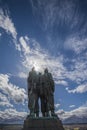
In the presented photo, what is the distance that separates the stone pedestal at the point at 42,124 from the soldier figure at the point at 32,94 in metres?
1.03

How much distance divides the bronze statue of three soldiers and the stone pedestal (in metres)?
0.92

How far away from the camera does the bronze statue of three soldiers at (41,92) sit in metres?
19.5

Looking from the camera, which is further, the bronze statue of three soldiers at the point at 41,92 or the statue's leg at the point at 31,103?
the bronze statue of three soldiers at the point at 41,92

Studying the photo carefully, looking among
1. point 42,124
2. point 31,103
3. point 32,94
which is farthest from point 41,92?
point 42,124

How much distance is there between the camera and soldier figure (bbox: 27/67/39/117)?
19.3 m

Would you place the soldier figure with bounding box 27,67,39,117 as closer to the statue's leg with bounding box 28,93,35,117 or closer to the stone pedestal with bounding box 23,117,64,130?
the statue's leg with bounding box 28,93,35,117

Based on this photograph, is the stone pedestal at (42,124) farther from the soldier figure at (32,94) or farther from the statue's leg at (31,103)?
the soldier figure at (32,94)

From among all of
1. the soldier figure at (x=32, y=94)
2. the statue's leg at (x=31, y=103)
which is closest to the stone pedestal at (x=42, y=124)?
the statue's leg at (x=31, y=103)

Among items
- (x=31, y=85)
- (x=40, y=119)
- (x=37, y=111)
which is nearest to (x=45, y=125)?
(x=40, y=119)

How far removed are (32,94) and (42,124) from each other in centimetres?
272

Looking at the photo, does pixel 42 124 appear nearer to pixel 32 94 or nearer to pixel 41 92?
pixel 32 94

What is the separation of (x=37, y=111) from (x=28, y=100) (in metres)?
1.19

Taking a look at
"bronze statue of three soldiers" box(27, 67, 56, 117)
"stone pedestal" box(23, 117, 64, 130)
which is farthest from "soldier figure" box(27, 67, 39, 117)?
"stone pedestal" box(23, 117, 64, 130)

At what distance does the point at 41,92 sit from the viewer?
19.8 metres
